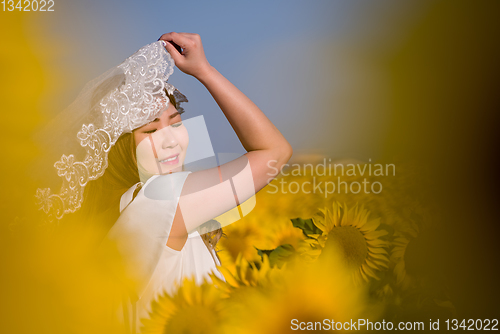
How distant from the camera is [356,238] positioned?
1.88 feet

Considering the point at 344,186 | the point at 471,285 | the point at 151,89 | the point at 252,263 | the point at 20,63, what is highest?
the point at 20,63

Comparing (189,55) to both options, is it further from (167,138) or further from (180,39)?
(167,138)

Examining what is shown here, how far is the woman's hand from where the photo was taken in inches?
17.9

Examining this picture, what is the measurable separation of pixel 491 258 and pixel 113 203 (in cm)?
74

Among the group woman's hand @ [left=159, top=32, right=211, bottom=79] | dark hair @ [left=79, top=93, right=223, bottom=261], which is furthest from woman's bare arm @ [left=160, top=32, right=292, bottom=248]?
dark hair @ [left=79, top=93, right=223, bottom=261]

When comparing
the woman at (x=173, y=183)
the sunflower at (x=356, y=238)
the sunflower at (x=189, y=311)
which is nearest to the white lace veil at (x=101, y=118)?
the woman at (x=173, y=183)

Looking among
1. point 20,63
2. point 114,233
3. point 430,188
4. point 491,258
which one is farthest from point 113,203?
point 491,258

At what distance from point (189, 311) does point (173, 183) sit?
0.19 metres

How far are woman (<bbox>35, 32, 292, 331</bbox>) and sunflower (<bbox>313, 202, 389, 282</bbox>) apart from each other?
16 cm

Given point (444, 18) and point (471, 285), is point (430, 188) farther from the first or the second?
point (444, 18)

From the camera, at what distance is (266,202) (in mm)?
664

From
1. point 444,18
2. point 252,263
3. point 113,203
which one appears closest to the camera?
point 252,263

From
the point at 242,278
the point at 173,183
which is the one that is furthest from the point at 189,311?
the point at 173,183

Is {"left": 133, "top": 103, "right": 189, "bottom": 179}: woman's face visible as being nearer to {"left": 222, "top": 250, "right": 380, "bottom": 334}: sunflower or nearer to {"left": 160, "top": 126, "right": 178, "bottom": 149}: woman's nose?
{"left": 160, "top": 126, "right": 178, "bottom": 149}: woman's nose
